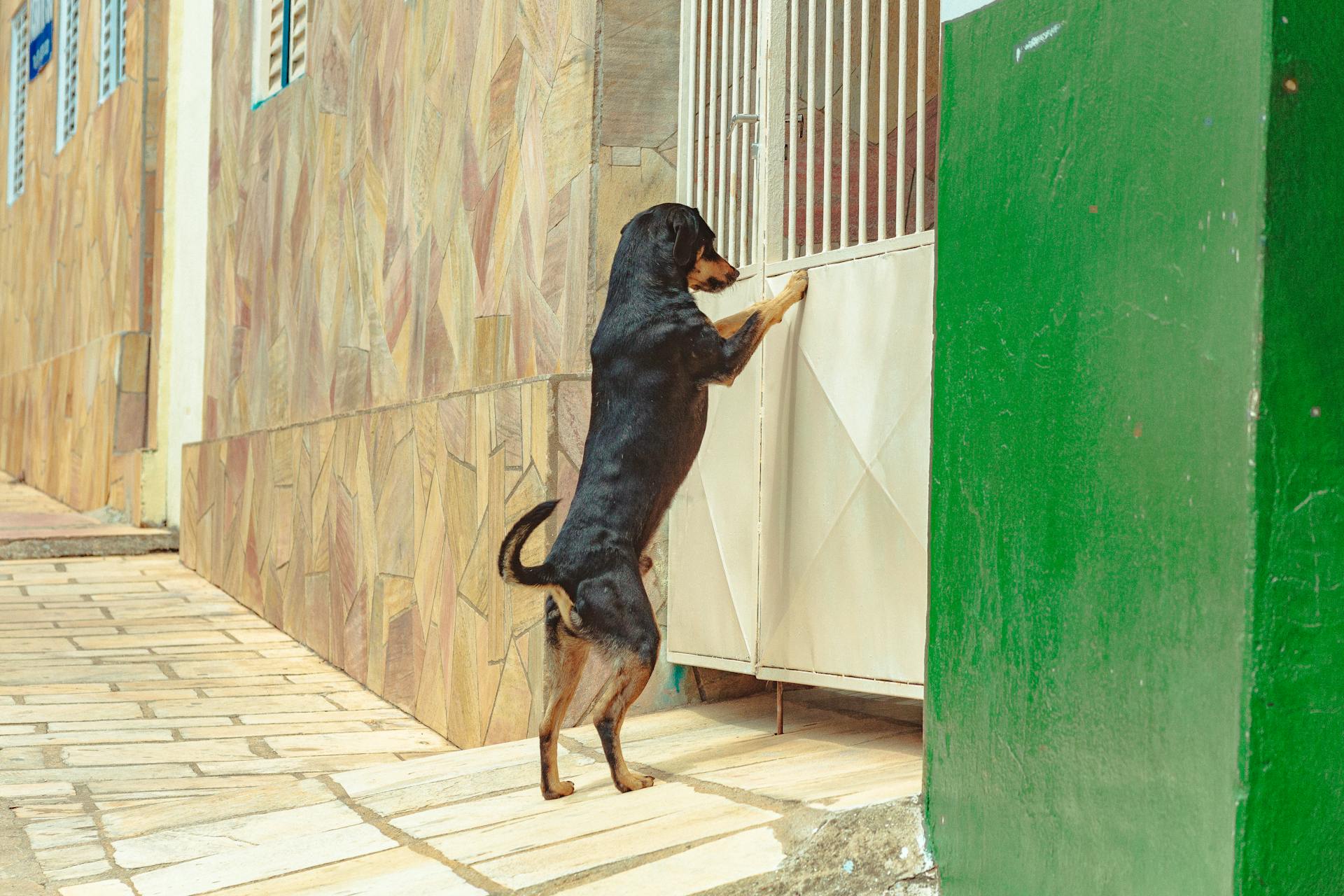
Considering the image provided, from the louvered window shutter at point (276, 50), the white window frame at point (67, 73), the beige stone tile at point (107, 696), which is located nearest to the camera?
the beige stone tile at point (107, 696)

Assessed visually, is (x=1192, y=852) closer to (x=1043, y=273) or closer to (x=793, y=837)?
(x=793, y=837)

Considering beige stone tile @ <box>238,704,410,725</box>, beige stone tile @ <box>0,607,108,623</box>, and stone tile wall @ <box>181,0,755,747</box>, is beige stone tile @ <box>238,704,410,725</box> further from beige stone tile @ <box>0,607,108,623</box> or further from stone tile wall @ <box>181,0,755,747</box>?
beige stone tile @ <box>0,607,108,623</box>

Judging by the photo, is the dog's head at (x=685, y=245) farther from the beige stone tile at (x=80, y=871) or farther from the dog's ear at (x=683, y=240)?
the beige stone tile at (x=80, y=871)

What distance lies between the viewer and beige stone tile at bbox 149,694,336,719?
6.21m

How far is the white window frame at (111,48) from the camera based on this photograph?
45.6 ft

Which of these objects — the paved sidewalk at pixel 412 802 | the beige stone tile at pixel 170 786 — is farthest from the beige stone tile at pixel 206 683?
the beige stone tile at pixel 170 786

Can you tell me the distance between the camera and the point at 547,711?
3.78 metres

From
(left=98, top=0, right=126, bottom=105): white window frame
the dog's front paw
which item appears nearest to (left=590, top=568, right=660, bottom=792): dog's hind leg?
the dog's front paw

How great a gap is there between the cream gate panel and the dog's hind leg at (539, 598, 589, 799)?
0.76 m

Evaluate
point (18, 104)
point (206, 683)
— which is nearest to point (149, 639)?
point (206, 683)

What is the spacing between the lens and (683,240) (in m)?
4.01

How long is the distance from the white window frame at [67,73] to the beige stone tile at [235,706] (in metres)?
11.9

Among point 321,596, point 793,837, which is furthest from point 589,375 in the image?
point 321,596

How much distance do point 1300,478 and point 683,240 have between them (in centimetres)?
197
